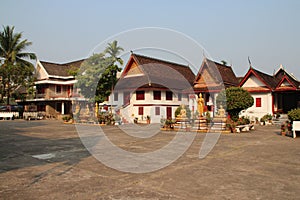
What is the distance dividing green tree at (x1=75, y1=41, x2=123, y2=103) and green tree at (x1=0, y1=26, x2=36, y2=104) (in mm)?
10775

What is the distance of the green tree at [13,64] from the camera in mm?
33719

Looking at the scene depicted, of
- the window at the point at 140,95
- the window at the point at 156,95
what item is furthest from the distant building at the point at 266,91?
the window at the point at 140,95

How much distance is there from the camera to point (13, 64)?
3559 cm

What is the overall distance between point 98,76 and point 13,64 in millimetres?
16097

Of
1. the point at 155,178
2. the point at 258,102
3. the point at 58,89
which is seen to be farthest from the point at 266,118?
the point at 58,89

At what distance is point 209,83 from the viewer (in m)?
28.9

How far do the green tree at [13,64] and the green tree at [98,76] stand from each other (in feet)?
35.4

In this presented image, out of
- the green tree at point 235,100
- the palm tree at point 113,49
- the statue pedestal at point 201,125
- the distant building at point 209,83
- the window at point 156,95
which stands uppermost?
the palm tree at point 113,49

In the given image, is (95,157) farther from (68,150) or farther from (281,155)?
(281,155)

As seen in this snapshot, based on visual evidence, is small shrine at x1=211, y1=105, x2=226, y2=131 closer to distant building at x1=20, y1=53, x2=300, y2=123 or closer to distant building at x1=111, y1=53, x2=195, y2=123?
distant building at x1=20, y1=53, x2=300, y2=123

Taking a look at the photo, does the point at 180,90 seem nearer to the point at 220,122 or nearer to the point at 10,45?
the point at 220,122

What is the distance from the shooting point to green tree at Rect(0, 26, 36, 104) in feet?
111

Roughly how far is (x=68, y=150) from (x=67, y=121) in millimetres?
19087

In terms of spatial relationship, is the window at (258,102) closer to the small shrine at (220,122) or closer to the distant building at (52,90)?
the small shrine at (220,122)
